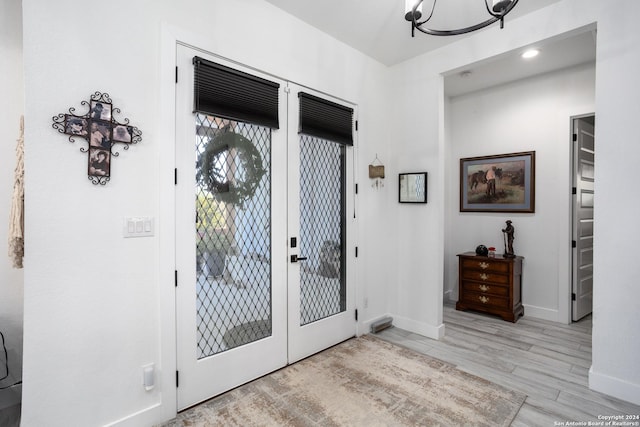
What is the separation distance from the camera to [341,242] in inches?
128

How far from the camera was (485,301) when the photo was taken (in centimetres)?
400

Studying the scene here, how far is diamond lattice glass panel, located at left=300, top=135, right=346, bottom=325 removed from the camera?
2891 millimetres

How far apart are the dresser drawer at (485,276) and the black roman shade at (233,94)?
10.2 ft

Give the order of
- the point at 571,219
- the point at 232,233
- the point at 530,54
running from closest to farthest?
the point at 232,233 < the point at 530,54 < the point at 571,219

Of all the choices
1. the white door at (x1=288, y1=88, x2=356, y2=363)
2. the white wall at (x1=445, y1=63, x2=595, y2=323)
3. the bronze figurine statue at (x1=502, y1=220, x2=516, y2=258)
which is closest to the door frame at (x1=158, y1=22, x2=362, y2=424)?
the white door at (x1=288, y1=88, x2=356, y2=363)

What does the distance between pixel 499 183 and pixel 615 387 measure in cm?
254

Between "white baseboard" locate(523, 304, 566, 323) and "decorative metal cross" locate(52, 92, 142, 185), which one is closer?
"decorative metal cross" locate(52, 92, 142, 185)

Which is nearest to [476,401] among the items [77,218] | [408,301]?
[408,301]

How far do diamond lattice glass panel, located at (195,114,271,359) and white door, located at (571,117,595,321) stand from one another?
3563 mm

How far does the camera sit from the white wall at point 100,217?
5.36 feet

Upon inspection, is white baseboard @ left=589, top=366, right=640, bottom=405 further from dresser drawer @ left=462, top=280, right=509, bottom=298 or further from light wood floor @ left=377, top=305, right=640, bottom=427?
dresser drawer @ left=462, top=280, right=509, bottom=298

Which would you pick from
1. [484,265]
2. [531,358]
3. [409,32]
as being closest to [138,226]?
[409,32]

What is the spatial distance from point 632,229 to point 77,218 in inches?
139

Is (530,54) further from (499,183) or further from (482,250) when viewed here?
(482,250)
